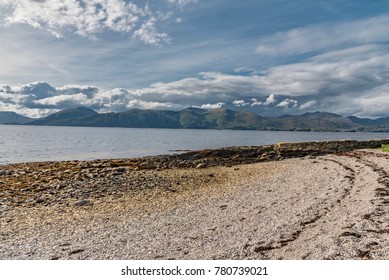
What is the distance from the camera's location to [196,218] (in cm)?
1777

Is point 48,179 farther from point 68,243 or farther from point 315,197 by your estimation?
point 315,197

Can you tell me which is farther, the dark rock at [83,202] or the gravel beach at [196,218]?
the dark rock at [83,202]

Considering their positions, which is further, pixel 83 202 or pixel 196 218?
pixel 83 202

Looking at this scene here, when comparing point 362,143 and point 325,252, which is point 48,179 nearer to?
point 325,252

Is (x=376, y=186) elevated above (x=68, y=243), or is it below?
above

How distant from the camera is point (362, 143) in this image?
6644cm

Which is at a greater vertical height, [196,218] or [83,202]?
[196,218]

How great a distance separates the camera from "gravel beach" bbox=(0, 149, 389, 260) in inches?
505

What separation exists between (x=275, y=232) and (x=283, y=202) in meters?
6.45

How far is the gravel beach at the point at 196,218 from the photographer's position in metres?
12.8
